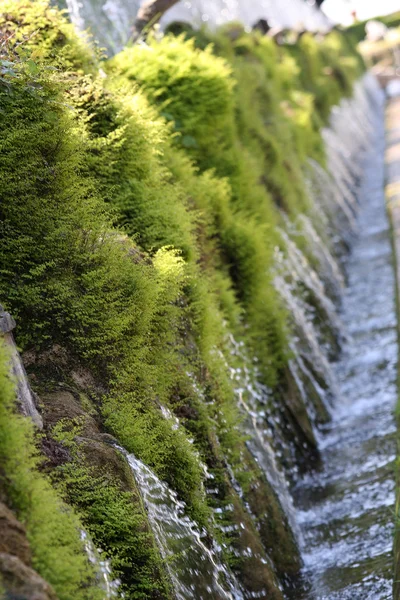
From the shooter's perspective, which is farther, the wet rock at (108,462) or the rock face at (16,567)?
the wet rock at (108,462)

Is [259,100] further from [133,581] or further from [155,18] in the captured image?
[133,581]

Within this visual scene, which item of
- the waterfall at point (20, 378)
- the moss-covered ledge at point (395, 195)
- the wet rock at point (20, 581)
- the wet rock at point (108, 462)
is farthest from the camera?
the moss-covered ledge at point (395, 195)

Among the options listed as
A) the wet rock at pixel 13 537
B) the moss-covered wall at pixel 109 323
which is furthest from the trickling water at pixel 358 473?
the wet rock at pixel 13 537

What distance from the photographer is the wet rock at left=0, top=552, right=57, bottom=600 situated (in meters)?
3.31

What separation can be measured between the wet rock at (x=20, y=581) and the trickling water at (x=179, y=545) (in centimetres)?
132

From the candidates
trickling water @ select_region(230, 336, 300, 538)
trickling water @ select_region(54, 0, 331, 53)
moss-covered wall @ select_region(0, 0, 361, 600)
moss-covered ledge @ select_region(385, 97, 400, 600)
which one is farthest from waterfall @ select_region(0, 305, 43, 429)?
trickling water @ select_region(54, 0, 331, 53)

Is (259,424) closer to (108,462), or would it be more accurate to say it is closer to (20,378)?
(108,462)

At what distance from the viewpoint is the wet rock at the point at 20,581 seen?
10.9 feet

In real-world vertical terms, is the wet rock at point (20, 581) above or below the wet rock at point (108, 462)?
above

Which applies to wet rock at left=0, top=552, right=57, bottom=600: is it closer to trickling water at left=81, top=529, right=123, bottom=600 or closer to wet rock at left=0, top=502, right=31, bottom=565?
wet rock at left=0, top=502, right=31, bottom=565

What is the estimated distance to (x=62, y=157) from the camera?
213 inches

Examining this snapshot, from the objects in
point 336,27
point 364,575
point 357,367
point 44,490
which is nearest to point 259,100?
point 357,367

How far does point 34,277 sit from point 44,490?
4.84 feet

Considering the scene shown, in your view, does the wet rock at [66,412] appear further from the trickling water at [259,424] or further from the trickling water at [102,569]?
the trickling water at [259,424]
